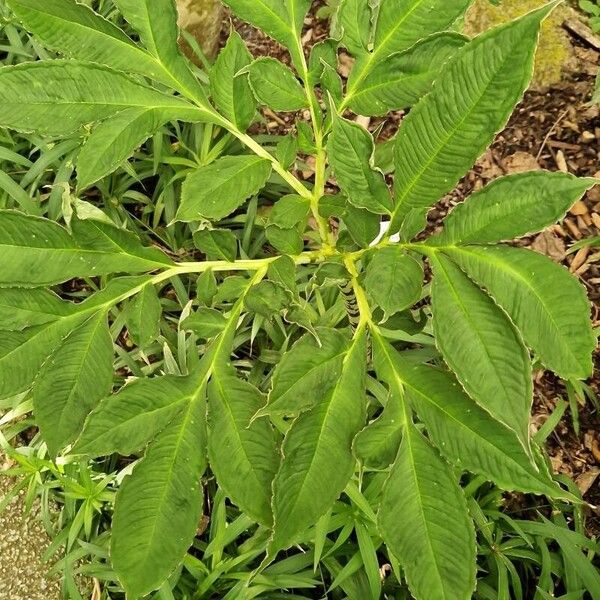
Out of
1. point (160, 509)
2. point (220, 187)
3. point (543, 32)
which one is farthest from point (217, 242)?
point (543, 32)

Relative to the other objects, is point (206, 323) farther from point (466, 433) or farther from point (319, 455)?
point (466, 433)

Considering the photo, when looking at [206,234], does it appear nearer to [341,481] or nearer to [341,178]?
[341,178]

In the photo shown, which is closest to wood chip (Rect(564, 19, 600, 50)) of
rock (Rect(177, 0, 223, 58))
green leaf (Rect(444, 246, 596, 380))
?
rock (Rect(177, 0, 223, 58))

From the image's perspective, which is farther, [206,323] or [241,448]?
[206,323]

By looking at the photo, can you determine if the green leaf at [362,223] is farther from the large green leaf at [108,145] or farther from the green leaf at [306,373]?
the large green leaf at [108,145]

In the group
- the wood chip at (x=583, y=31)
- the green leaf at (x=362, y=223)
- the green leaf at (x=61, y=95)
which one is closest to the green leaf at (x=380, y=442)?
the green leaf at (x=362, y=223)

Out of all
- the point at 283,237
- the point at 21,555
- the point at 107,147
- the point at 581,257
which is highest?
the point at 107,147

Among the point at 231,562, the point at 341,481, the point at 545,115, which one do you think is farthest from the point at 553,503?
the point at 545,115
